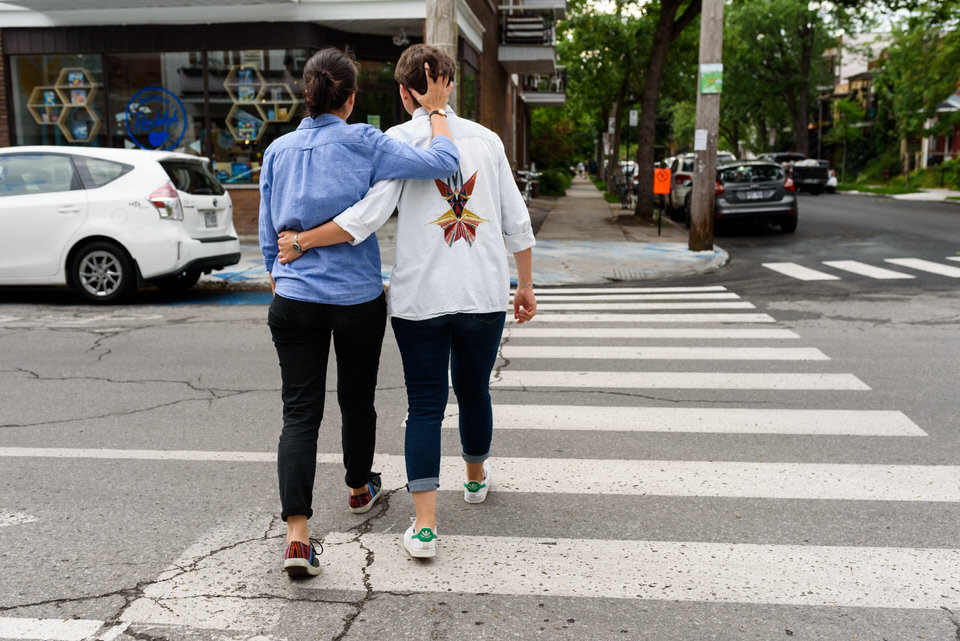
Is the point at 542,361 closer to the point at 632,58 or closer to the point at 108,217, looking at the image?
the point at 108,217

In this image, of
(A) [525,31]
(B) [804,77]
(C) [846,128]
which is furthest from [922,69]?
(A) [525,31]

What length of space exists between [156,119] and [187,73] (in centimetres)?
107

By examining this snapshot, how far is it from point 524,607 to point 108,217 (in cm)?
826

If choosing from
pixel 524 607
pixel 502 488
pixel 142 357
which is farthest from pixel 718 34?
pixel 524 607

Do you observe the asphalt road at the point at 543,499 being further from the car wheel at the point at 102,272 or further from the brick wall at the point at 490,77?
the brick wall at the point at 490,77

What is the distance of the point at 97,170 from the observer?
33.0 ft

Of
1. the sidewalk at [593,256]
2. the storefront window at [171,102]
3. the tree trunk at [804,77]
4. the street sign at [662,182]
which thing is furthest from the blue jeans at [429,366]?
the tree trunk at [804,77]

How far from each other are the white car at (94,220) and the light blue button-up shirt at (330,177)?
7123mm

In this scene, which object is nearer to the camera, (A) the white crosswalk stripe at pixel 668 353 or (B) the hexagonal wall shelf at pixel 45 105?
(A) the white crosswalk stripe at pixel 668 353

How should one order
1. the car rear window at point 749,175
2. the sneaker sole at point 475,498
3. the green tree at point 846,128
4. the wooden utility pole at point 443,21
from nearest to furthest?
the sneaker sole at point 475,498
the wooden utility pole at point 443,21
the car rear window at point 749,175
the green tree at point 846,128

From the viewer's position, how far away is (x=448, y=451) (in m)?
5.04

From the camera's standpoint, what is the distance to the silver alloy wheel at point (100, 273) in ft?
33.1

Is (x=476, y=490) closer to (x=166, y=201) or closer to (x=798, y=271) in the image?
(x=166, y=201)

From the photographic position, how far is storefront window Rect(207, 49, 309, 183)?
1664 centimetres
